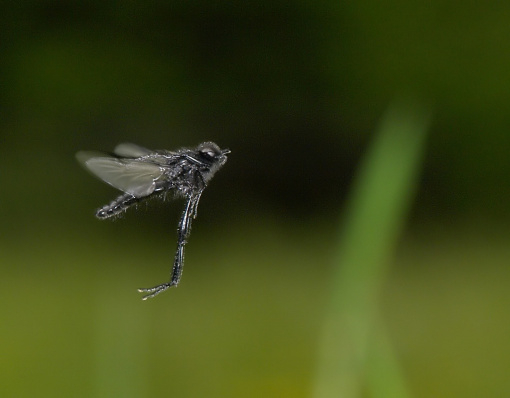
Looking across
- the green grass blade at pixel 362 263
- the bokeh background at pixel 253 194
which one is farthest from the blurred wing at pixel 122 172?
the bokeh background at pixel 253 194

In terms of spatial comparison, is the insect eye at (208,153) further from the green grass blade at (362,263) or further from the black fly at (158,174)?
the green grass blade at (362,263)

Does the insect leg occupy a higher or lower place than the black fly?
lower

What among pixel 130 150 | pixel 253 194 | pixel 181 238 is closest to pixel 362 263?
pixel 181 238

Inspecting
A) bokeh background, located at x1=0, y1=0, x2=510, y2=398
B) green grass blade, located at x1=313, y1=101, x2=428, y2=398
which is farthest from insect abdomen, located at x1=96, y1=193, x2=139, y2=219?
bokeh background, located at x1=0, y1=0, x2=510, y2=398

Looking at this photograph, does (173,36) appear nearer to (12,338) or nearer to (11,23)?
(11,23)

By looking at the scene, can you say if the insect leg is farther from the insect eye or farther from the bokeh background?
the bokeh background

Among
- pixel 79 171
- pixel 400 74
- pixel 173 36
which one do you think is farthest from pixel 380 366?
pixel 79 171
